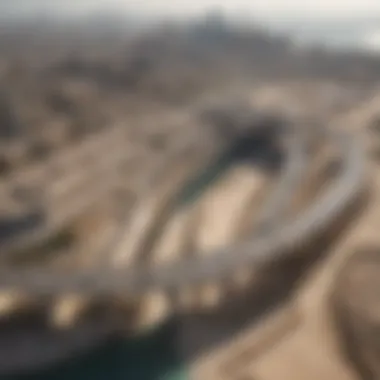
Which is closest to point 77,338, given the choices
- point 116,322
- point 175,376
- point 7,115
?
point 116,322

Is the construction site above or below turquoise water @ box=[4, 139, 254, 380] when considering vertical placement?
above

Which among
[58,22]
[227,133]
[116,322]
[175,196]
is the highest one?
[58,22]

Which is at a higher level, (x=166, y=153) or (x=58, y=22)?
(x=58, y=22)

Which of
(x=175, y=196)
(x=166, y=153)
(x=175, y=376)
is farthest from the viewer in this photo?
(x=166, y=153)

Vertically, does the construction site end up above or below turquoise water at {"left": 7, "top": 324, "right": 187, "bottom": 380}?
above

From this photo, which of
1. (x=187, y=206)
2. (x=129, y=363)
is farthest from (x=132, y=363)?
(x=187, y=206)

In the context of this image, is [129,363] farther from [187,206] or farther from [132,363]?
[187,206]

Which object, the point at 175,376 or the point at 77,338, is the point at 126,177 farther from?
the point at 175,376

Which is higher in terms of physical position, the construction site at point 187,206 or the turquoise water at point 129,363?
the construction site at point 187,206
